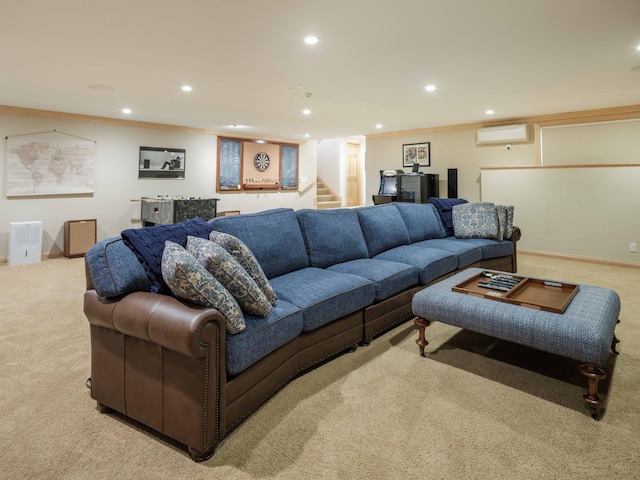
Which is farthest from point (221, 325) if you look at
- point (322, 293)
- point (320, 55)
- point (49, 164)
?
point (49, 164)

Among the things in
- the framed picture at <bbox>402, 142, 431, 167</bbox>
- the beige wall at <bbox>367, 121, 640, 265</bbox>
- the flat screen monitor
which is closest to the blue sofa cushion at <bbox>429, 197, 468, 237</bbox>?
the beige wall at <bbox>367, 121, 640, 265</bbox>

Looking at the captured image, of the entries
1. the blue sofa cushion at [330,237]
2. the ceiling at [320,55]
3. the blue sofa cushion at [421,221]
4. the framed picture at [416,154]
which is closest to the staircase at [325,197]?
the framed picture at [416,154]

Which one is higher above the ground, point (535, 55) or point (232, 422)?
point (535, 55)

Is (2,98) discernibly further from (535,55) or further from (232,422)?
(535,55)

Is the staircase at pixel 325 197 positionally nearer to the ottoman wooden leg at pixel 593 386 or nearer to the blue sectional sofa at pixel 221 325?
the blue sectional sofa at pixel 221 325

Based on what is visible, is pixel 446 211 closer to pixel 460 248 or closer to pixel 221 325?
pixel 460 248

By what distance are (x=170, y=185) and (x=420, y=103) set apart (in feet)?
16.1

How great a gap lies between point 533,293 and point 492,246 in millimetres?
1863

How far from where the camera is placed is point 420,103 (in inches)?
205

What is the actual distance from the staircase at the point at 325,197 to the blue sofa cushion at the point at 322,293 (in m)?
7.74

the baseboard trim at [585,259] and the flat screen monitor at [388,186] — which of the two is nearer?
the baseboard trim at [585,259]

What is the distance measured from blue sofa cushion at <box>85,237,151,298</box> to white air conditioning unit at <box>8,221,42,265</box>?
492 centimetres

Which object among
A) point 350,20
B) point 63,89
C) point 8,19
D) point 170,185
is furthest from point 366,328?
point 170,185

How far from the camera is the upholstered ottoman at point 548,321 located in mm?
1772
